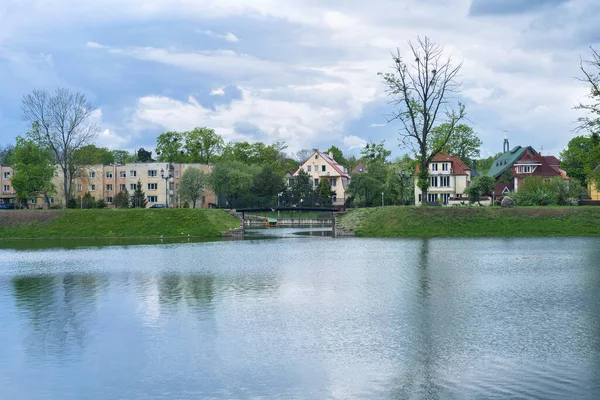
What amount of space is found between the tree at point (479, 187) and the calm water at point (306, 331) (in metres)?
50.6

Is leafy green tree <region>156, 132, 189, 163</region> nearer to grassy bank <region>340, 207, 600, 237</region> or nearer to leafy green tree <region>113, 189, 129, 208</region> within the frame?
→ leafy green tree <region>113, 189, 129, 208</region>

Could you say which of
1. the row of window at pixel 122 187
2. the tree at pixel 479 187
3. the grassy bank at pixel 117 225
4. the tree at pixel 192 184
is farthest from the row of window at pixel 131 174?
the tree at pixel 479 187

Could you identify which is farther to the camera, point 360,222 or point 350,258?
point 360,222

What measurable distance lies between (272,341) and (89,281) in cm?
1849

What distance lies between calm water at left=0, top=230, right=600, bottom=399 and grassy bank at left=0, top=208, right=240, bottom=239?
35.5 meters

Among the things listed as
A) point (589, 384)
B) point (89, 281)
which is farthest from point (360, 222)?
→ point (589, 384)

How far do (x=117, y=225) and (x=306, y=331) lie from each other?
61.5m

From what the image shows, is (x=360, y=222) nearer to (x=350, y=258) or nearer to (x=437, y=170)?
(x=350, y=258)

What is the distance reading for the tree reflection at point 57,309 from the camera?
2108 cm

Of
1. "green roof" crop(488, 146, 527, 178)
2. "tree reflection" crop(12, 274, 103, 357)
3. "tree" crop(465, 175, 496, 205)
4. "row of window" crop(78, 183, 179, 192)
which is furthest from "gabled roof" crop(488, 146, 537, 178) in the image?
"tree reflection" crop(12, 274, 103, 357)

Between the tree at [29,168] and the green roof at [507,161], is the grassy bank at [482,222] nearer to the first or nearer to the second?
the tree at [29,168]

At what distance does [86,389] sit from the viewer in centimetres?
1639

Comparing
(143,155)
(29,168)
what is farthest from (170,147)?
(29,168)

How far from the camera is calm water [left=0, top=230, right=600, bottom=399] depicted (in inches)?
642
